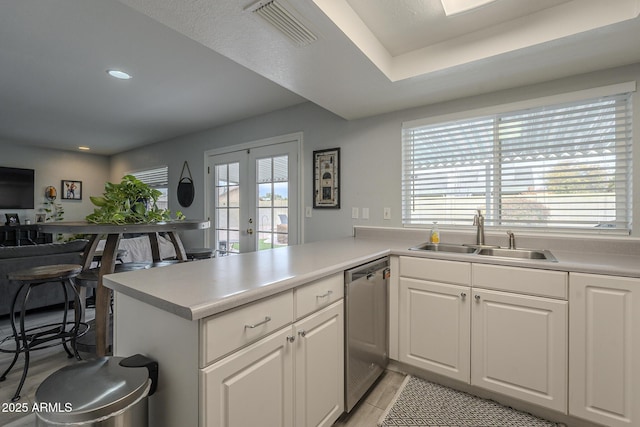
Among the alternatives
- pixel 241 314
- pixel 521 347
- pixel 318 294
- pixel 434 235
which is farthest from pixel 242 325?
pixel 434 235

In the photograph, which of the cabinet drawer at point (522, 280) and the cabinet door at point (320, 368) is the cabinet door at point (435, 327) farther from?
the cabinet door at point (320, 368)

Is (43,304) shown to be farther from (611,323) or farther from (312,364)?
(611,323)

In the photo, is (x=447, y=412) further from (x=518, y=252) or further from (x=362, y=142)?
(x=362, y=142)

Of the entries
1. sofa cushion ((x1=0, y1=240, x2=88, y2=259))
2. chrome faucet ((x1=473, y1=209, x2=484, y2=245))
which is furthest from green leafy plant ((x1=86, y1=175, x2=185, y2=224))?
chrome faucet ((x1=473, y1=209, x2=484, y2=245))

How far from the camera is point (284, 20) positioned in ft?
4.59

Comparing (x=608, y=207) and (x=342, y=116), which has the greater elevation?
(x=342, y=116)

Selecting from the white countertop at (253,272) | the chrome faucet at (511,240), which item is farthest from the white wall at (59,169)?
the chrome faucet at (511,240)

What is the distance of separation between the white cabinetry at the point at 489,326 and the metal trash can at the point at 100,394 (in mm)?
1591

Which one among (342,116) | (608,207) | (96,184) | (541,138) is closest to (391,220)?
(342,116)

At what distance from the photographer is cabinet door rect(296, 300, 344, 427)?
1.27m

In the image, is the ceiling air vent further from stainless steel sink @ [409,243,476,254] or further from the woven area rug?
the woven area rug

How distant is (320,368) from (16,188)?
24.1 feet

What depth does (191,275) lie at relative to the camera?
1238 millimetres

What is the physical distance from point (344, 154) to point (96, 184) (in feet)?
22.1
